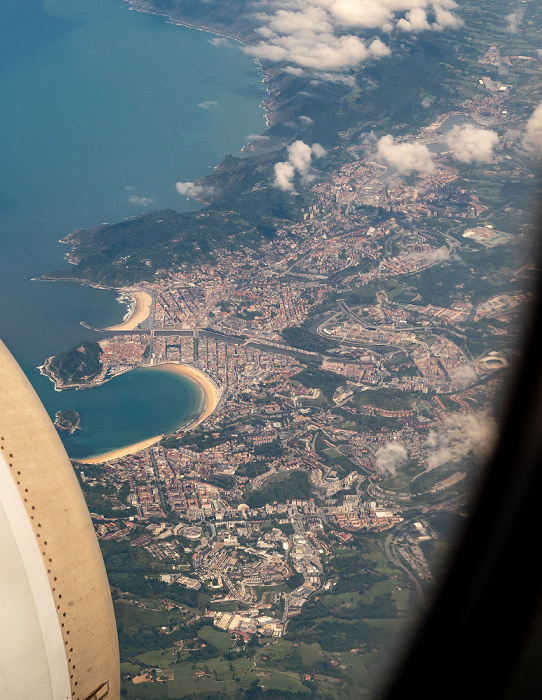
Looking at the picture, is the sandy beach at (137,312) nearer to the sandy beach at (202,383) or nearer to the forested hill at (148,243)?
the forested hill at (148,243)

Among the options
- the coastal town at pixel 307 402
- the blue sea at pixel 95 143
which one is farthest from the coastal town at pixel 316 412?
the blue sea at pixel 95 143

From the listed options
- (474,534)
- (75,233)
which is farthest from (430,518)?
(75,233)

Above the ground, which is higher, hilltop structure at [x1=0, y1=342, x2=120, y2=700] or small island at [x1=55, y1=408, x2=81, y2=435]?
hilltop structure at [x1=0, y1=342, x2=120, y2=700]

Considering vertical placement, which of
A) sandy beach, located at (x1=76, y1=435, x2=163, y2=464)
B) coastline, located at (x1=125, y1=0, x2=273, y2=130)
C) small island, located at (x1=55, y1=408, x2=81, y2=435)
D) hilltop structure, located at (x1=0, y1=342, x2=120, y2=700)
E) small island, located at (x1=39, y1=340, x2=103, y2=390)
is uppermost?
hilltop structure, located at (x1=0, y1=342, x2=120, y2=700)

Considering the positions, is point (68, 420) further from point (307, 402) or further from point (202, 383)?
point (307, 402)

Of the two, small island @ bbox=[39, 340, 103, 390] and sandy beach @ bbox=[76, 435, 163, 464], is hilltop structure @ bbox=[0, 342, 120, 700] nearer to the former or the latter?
sandy beach @ bbox=[76, 435, 163, 464]

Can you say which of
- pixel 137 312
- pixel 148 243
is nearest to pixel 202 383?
pixel 137 312

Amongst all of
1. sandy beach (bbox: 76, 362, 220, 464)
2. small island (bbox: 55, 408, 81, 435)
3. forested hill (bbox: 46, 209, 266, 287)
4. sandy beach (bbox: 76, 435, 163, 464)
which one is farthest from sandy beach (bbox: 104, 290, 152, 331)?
sandy beach (bbox: 76, 435, 163, 464)
